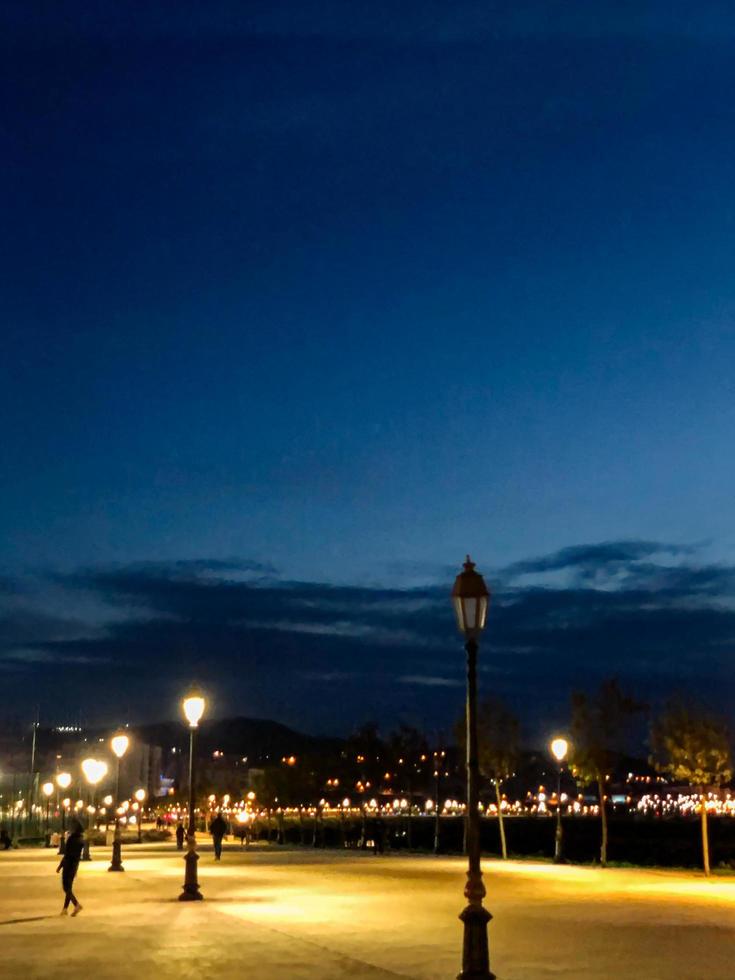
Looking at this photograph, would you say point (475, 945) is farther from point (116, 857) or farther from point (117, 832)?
point (116, 857)

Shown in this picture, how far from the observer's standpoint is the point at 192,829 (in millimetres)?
24844

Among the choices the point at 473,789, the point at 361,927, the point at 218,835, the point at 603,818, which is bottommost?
the point at 361,927

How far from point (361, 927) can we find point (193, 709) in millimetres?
7699

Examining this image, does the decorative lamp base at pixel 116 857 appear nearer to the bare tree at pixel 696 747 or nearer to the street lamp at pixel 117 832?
the street lamp at pixel 117 832

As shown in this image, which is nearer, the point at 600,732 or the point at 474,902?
the point at 474,902

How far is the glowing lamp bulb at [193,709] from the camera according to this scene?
26000 millimetres

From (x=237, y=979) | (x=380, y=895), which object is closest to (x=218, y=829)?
(x=380, y=895)

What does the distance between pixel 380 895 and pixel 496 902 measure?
293cm

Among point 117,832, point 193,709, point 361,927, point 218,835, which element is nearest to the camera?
point 361,927

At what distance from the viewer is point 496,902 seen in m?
24.3

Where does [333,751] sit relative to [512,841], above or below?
above

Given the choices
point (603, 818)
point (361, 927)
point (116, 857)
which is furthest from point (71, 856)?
point (603, 818)

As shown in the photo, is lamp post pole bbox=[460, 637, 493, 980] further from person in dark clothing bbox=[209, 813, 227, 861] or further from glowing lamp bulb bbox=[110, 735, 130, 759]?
person in dark clothing bbox=[209, 813, 227, 861]

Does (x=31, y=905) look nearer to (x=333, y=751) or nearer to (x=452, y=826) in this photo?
(x=333, y=751)
